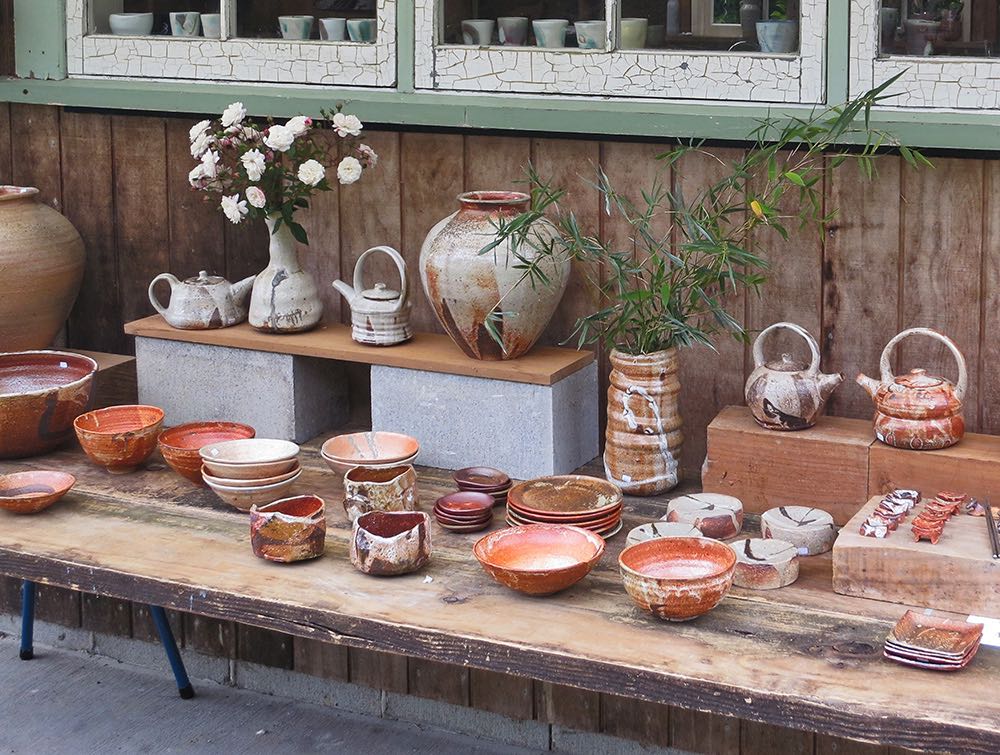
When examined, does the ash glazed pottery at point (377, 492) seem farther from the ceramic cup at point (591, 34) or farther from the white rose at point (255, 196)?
the ceramic cup at point (591, 34)

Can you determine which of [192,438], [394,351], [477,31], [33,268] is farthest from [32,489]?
[477,31]

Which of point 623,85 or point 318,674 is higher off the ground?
point 623,85

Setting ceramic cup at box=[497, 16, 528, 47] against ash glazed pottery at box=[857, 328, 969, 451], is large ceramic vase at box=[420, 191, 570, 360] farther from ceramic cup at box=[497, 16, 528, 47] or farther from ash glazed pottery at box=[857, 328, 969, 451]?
ash glazed pottery at box=[857, 328, 969, 451]

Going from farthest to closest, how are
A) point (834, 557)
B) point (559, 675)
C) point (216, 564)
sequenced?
point (216, 564) → point (834, 557) → point (559, 675)

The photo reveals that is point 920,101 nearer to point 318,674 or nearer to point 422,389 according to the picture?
point 422,389

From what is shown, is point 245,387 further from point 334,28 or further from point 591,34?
point 591,34

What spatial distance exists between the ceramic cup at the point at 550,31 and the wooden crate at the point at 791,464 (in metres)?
0.81

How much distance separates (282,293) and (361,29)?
58 centimetres

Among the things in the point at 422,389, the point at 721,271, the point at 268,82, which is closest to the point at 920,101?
the point at 721,271

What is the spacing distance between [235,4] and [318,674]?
1507 mm

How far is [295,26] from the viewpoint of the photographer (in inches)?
125

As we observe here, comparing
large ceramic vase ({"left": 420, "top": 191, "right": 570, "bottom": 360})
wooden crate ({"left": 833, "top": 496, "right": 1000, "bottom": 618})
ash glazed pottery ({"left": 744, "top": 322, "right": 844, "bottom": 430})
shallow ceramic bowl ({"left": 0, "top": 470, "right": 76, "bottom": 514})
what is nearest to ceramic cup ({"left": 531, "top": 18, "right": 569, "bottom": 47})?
large ceramic vase ({"left": 420, "top": 191, "right": 570, "bottom": 360})

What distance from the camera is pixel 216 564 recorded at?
8.46 ft

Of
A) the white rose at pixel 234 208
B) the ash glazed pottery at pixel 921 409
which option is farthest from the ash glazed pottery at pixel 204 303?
the ash glazed pottery at pixel 921 409
